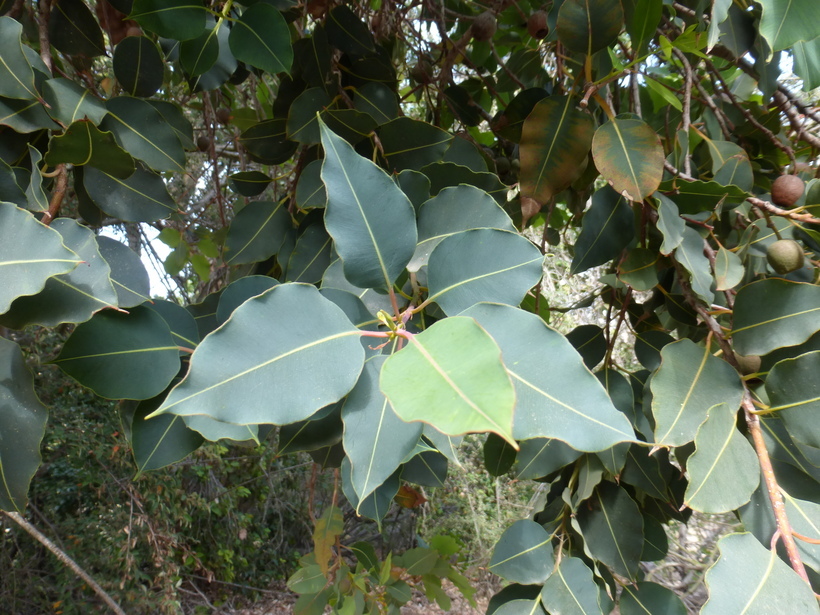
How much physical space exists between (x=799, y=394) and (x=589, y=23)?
1.68ft

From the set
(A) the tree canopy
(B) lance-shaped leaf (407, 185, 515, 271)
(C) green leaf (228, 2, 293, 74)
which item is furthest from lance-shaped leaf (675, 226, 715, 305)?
(C) green leaf (228, 2, 293, 74)

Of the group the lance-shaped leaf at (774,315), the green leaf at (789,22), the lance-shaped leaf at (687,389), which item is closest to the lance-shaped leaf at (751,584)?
the lance-shaped leaf at (687,389)

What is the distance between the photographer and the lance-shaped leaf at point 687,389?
1.76 ft

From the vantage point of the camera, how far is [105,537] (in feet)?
7.49

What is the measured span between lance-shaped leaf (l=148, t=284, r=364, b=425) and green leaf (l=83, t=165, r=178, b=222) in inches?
15.4

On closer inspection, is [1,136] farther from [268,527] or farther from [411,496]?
[268,527]

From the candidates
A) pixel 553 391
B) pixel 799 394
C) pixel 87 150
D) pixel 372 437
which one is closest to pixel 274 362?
pixel 372 437

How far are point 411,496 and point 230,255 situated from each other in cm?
94

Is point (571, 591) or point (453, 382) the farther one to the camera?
point (571, 591)

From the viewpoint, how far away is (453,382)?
0.31m

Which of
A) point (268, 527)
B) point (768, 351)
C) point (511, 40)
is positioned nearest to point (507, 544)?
point (768, 351)

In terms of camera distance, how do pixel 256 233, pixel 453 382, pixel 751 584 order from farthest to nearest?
pixel 256 233 → pixel 751 584 → pixel 453 382

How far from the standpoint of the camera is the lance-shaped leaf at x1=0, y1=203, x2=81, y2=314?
14.4 inches

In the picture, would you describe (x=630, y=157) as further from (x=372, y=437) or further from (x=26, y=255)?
(x=26, y=255)
